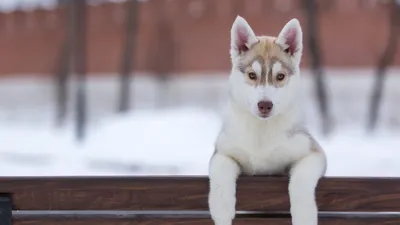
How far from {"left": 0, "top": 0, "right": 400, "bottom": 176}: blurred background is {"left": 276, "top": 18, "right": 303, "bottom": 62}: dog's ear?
0.42 m

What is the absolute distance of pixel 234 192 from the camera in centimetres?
115

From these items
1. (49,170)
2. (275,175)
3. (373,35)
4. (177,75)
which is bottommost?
(49,170)

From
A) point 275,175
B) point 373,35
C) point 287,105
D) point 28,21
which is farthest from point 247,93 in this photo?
point 28,21

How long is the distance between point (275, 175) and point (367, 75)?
606 millimetres

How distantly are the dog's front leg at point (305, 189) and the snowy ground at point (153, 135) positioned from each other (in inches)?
18.3

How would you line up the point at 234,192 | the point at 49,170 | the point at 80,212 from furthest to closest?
the point at 49,170 → the point at 80,212 → the point at 234,192

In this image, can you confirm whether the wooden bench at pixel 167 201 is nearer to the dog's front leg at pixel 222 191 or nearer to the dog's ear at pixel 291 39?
the dog's front leg at pixel 222 191

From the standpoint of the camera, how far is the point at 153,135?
1688 mm

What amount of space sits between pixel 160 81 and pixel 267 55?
0.59 metres

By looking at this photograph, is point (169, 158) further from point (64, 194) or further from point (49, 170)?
point (64, 194)

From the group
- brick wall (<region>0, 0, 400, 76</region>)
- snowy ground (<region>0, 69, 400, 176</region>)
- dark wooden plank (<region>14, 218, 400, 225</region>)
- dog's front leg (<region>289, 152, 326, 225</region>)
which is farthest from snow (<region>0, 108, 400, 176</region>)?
dog's front leg (<region>289, 152, 326, 225</region>)

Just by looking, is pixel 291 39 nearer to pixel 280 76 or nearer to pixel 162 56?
pixel 280 76

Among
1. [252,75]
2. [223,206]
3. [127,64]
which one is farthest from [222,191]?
[127,64]

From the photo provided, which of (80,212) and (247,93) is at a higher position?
(247,93)
